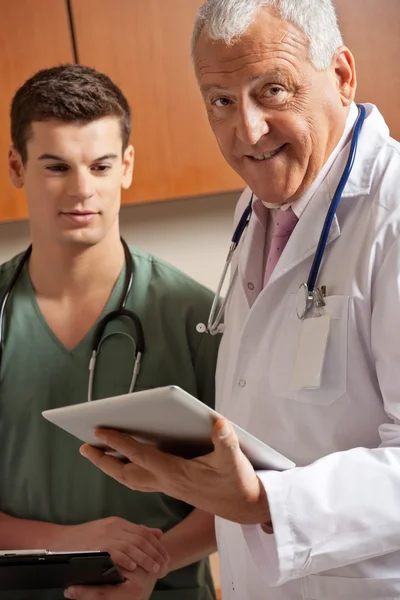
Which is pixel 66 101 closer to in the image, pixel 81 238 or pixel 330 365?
pixel 81 238

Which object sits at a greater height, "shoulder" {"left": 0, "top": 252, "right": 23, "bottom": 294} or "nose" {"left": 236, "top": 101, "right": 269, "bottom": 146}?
"nose" {"left": 236, "top": 101, "right": 269, "bottom": 146}

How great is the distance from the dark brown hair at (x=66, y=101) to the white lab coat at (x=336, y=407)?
1.75 feet

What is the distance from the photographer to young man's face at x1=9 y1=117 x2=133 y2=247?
1.55 meters

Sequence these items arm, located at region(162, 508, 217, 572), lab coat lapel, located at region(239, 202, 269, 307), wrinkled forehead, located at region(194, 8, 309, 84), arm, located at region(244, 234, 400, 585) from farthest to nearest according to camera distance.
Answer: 1. arm, located at region(162, 508, 217, 572)
2. lab coat lapel, located at region(239, 202, 269, 307)
3. wrinkled forehead, located at region(194, 8, 309, 84)
4. arm, located at region(244, 234, 400, 585)

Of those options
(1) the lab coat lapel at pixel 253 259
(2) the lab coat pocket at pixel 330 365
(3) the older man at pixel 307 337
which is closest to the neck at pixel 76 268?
(1) the lab coat lapel at pixel 253 259

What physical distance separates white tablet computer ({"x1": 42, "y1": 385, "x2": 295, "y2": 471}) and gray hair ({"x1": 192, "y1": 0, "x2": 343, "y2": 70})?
53 cm

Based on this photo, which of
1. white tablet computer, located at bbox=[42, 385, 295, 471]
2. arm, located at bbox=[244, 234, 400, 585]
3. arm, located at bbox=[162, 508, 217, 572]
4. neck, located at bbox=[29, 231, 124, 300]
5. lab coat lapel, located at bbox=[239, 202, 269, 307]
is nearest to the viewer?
white tablet computer, located at bbox=[42, 385, 295, 471]

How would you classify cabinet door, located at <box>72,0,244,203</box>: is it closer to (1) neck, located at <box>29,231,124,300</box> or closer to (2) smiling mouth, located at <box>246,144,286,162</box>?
(1) neck, located at <box>29,231,124,300</box>

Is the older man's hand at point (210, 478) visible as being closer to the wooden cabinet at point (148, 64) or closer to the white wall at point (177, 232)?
the wooden cabinet at point (148, 64)

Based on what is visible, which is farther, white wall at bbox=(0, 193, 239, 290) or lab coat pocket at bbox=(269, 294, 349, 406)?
white wall at bbox=(0, 193, 239, 290)

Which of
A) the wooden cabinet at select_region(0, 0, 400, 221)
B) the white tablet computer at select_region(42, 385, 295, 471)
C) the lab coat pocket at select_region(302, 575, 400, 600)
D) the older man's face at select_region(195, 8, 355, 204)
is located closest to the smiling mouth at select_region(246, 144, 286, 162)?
the older man's face at select_region(195, 8, 355, 204)

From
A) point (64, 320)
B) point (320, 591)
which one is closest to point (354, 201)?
point (320, 591)

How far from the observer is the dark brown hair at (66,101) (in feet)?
5.11

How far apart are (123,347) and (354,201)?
63 centimetres
